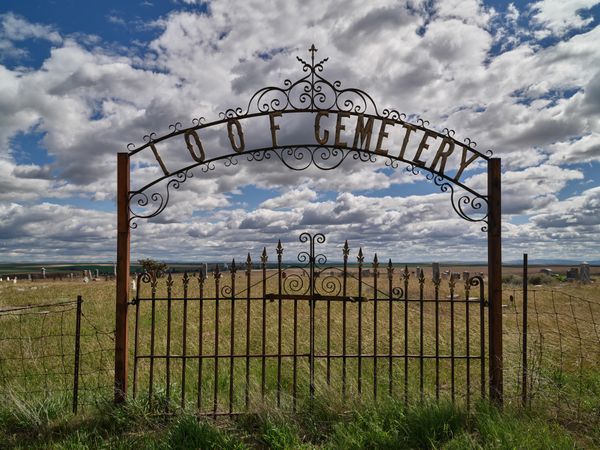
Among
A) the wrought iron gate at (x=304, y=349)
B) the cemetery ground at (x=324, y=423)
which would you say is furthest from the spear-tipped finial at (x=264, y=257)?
the cemetery ground at (x=324, y=423)

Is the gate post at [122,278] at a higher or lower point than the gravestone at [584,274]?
higher

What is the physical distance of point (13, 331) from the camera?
1180 centimetres

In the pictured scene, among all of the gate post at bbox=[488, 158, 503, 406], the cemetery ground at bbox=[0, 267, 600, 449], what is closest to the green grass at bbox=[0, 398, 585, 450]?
the cemetery ground at bbox=[0, 267, 600, 449]

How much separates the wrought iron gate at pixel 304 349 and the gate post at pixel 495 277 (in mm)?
172

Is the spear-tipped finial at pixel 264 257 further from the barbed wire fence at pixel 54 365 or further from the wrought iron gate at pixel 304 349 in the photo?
the barbed wire fence at pixel 54 365

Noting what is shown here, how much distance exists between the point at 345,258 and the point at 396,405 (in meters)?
1.87

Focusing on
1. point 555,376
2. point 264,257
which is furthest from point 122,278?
point 555,376

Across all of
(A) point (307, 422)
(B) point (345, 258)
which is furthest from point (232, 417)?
(B) point (345, 258)

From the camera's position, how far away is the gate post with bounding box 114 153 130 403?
5.99 meters

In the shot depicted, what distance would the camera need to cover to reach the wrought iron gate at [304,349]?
18.8 feet

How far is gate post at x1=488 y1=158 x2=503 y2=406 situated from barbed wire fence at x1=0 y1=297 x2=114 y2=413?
5.01 meters

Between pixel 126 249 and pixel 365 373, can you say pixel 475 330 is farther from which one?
pixel 126 249

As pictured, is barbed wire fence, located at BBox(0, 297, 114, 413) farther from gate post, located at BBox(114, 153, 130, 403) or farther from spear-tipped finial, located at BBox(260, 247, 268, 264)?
spear-tipped finial, located at BBox(260, 247, 268, 264)

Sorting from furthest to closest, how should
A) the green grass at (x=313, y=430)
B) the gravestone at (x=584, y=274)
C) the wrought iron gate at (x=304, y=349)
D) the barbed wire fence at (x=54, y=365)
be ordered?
the gravestone at (x=584, y=274) → the barbed wire fence at (x=54, y=365) → the wrought iron gate at (x=304, y=349) → the green grass at (x=313, y=430)
